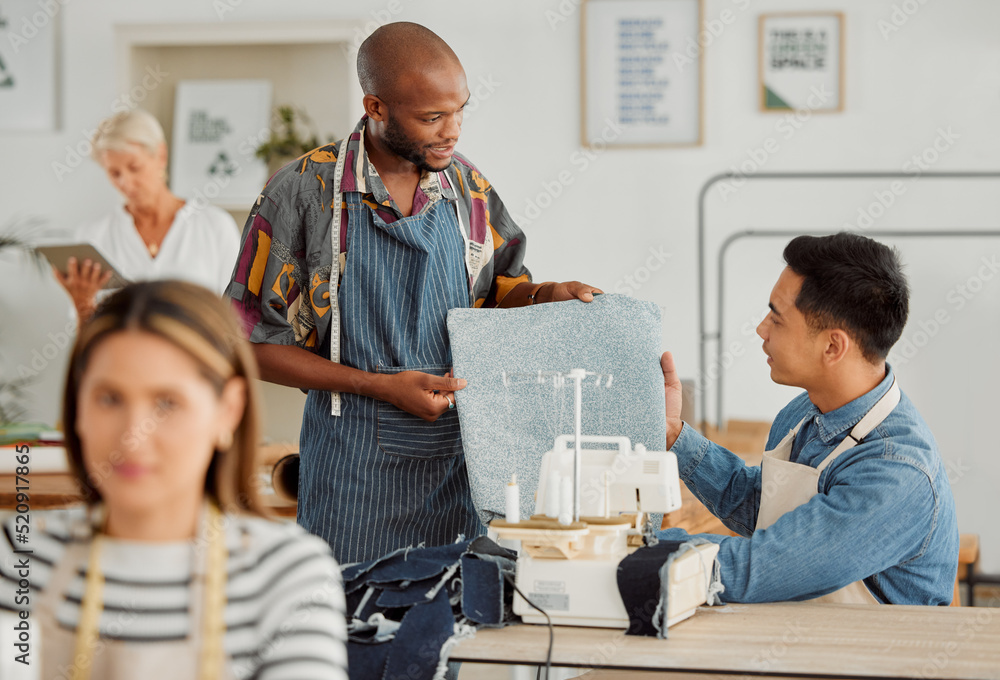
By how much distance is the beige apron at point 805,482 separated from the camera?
59.0 inches

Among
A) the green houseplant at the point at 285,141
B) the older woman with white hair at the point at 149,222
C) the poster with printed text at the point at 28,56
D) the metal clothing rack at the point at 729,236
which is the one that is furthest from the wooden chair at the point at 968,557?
the poster with printed text at the point at 28,56

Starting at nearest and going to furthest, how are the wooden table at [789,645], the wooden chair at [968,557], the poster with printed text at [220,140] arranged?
the wooden table at [789,645] < the wooden chair at [968,557] < the poster with printed text at [220,140]

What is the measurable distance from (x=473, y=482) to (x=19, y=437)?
1.86m

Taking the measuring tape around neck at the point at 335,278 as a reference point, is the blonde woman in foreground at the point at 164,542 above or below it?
below

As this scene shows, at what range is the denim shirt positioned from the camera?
1.41m

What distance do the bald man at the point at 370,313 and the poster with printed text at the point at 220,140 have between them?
2.63m

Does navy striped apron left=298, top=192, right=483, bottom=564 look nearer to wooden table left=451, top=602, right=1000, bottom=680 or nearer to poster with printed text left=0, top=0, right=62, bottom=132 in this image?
wooden table left=451, top=602, right=1000, bottom=680

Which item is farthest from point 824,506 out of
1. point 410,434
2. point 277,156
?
point 277,156

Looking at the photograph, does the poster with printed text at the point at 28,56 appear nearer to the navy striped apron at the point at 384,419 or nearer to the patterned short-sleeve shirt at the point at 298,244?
the patterned short-sleeve shirt at the point at 298,244

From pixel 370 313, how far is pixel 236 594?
0.83m

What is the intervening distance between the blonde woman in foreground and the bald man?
2.30 ft

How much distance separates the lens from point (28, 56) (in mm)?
4359

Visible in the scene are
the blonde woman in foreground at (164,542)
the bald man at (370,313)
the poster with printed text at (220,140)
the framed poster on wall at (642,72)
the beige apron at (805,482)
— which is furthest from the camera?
the poster with printed text at (220,140)

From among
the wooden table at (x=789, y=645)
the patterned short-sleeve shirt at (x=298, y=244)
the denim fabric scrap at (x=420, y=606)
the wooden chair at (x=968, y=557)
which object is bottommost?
the wooden chair at (x=968, y=557)
